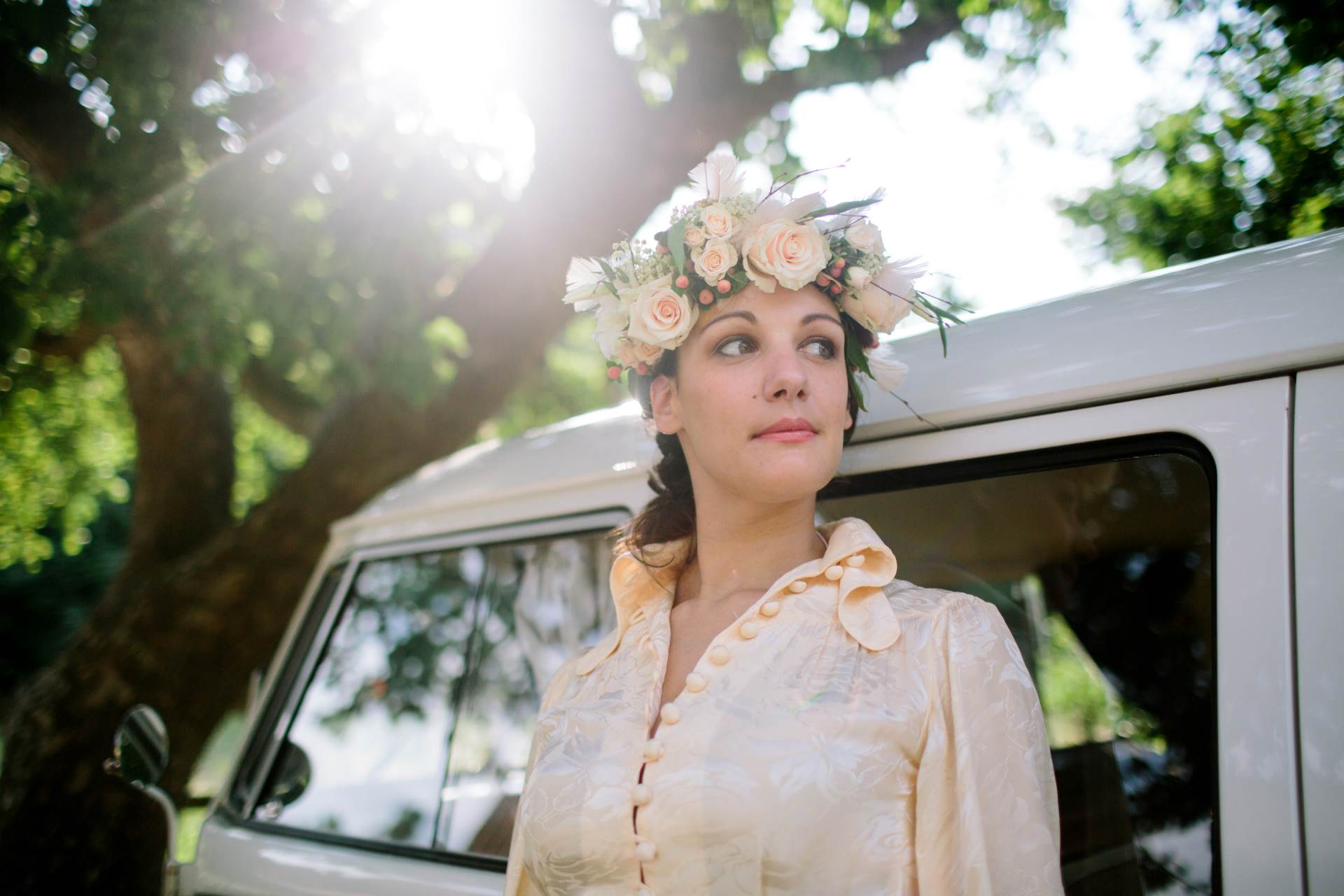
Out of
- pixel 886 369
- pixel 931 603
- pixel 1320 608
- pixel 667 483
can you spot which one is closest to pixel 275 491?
pixel 667 483

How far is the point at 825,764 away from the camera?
1513 millimetres

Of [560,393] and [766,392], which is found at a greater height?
[560,393]

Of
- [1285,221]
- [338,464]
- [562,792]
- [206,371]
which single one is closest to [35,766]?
[338,464]

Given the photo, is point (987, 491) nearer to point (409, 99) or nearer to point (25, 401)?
point (409, 99)

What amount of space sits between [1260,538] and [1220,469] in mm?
121

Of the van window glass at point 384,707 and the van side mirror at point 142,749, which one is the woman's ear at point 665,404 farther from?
the van side mirror at point 142,749

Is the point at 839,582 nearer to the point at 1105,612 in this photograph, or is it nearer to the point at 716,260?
the point at 716,260

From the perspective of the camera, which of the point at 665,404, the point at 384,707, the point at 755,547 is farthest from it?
the point at 384,707

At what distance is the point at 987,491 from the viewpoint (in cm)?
198

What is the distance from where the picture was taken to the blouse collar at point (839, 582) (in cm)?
165

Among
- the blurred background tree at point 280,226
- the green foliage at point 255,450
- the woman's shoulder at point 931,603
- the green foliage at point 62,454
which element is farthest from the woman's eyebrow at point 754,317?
the green foliage at point 255,450

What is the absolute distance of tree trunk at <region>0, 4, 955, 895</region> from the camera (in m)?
4.77

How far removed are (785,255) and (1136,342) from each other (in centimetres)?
62

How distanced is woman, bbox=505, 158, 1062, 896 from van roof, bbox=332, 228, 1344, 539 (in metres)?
0.14
